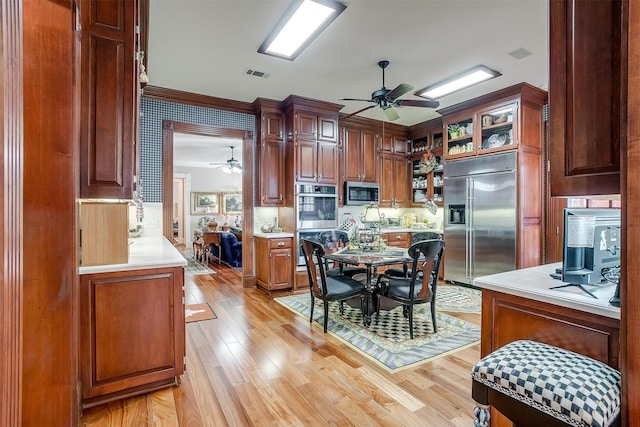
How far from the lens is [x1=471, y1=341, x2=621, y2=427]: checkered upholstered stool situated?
92 cm

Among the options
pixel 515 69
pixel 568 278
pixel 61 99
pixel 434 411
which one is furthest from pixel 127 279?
pixel 515 69

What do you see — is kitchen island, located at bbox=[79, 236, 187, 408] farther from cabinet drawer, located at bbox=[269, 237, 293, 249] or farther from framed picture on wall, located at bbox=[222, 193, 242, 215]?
framed picture on wall, located at bbox=[222, 193, 242, 215]

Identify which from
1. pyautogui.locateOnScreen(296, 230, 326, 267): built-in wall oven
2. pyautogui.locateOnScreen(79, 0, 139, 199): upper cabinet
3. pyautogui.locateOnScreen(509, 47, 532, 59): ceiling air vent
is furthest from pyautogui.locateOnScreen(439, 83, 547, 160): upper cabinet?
pyautogui.locateOnScreen(79, 0, 139, 199): upper cabinet

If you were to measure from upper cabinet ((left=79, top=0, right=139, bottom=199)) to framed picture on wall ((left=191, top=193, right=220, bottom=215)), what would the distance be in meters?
9.33

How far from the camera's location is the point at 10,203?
2.72ft

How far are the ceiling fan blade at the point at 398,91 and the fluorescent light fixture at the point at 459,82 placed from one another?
3.68 ft

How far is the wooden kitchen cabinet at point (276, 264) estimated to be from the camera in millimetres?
4680

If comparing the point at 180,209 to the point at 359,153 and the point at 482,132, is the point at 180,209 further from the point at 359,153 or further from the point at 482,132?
the point at 482,132

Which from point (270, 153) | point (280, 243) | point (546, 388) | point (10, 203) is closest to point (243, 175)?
point (270, 153)

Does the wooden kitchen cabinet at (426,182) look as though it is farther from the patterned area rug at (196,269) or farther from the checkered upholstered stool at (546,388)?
the checkered upholstered stool at (546,388)

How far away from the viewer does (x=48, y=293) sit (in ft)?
4.50

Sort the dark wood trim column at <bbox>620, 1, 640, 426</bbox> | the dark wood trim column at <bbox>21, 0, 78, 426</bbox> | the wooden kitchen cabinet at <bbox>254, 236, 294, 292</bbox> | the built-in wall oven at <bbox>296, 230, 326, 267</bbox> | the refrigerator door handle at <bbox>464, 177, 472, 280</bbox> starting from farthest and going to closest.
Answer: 1. the refrigerator door handle at <bbox>464, 177, 472, 280</bbox>
2. the built-in wall oven at <bbox>296, 230, 326, 267</bbox>
3. the wooden kitchen cabinet at <bbox>254, 236, 294, 292</bbox>
4. the dark wood trim column at <bbox>21, 0, 78, 426</bbox>
5. the dark wood trim column at <bbox>620, 1, 640, 426</bbox>

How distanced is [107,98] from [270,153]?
3.20 meters

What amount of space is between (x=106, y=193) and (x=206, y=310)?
7.88 ft
